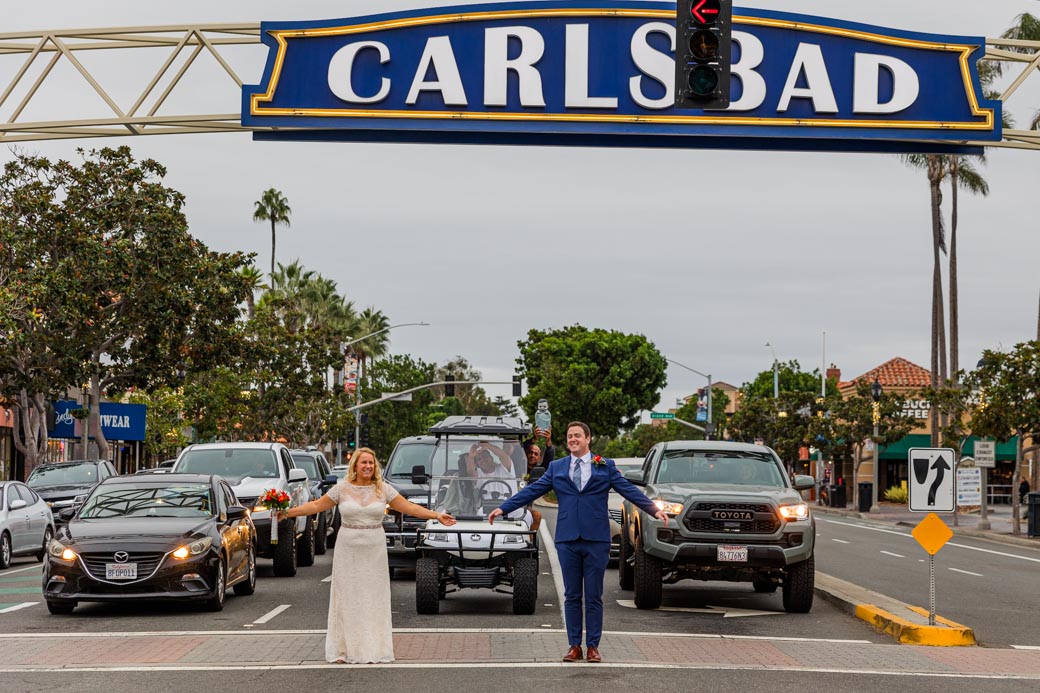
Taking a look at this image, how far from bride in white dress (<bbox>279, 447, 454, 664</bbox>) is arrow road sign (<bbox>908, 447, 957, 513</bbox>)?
605cm

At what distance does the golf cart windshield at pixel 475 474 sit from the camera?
15.8m

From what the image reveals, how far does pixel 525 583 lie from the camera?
14.9 metres

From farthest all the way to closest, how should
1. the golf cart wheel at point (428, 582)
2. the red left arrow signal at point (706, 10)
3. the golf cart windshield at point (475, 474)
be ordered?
the golf cart windshield at point (475, 474), the golf cart wheel at point (428, 582), the red left arrow signal at point (706, 10)

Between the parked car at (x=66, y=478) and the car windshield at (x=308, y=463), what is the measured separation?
6116 millimetres

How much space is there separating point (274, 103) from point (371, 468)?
27.1ft

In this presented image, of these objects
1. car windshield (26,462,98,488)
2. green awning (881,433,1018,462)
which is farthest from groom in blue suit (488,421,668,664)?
green awning (881,433,1018,462)

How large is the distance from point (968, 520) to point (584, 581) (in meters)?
46.6

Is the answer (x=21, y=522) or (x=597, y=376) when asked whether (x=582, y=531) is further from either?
(x=597, y=376)

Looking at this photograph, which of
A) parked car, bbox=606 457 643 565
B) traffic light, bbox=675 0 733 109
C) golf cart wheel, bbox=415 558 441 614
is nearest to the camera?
traffic light, bbox=675 0 733 109

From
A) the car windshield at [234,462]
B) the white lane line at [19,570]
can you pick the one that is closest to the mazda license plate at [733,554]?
the car windshield at [234,462]

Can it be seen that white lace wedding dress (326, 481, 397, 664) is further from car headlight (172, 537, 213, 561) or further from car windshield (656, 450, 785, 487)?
car windshield (656, 450, 785, 487)

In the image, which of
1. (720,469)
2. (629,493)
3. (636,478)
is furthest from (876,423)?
(629,493)

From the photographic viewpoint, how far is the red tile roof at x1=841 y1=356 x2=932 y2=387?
9025 cm

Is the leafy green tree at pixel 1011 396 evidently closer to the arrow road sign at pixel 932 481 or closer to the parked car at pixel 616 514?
Answer: the parked car at pixel 616 514
